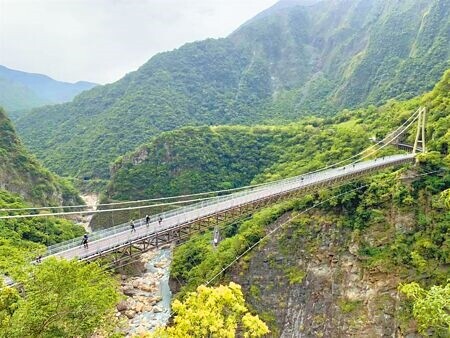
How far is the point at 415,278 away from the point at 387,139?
1360 cm

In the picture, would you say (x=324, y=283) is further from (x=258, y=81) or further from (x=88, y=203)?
(x=258, y=81)

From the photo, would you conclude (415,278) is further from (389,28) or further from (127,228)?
(389,28)

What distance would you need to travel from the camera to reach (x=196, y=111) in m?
103

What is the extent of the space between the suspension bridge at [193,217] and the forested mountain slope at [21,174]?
2806 centimetres

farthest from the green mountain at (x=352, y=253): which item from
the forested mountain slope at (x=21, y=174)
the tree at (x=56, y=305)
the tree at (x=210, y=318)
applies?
the forested mountain slope at (x=21, y=174)

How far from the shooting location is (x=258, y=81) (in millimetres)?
124000

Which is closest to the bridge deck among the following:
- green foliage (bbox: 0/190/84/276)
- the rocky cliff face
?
the rocky cliff face

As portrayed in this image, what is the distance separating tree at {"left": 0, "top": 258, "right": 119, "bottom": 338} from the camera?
9.72 meters

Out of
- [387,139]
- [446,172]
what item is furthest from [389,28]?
[446,172]

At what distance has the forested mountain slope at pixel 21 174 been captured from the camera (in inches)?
1730

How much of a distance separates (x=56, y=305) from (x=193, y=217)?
9.87 m

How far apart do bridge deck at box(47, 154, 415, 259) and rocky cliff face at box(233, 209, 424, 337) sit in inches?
120

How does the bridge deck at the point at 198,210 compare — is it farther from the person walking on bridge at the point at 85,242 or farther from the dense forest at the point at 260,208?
the dense forest at the point at 260,208

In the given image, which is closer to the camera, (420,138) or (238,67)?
(420,138)
